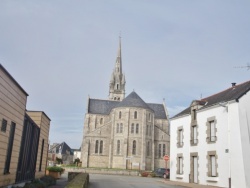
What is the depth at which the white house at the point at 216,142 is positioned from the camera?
19.4 m

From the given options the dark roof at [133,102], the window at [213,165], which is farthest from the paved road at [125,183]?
the dark roof at [133,102]

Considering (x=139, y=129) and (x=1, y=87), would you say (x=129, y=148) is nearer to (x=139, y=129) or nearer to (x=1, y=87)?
(x=139, y=129)

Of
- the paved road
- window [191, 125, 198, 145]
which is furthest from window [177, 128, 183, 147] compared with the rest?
the paved road

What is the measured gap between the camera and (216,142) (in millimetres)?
21781

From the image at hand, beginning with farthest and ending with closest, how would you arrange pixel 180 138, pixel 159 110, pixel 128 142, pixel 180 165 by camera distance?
pixel 159 110, pixel 128 142, pixel 180 138, pixel 180 165

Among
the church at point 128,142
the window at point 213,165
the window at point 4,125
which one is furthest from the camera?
the church at point 128,142

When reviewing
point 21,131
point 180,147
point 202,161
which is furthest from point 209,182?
point 21,131

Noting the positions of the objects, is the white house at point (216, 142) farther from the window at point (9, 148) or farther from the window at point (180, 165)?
the window at point (9, 148)

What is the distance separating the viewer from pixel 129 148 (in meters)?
63.4

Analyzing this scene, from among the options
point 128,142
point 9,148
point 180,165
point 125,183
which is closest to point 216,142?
point 180,165

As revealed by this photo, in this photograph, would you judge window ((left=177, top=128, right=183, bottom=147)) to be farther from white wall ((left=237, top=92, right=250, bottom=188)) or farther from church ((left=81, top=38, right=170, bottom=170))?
church ((left=81, top=38, right=170, bottom=170))

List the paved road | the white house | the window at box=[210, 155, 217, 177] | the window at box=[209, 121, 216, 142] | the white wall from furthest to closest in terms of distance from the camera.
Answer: the window at box=[209, 121, 216, 142]
the window at box=[210, 155, 217, 177]
the paved road
the white house
the white wall

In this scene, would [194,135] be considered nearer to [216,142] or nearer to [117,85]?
[216,142]

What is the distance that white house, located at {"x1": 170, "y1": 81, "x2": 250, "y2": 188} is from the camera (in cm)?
1941
